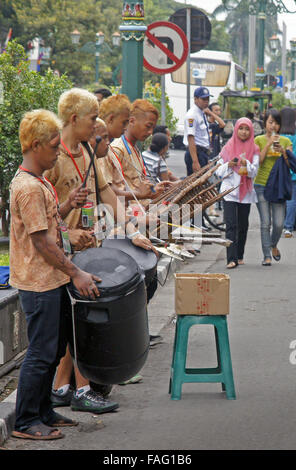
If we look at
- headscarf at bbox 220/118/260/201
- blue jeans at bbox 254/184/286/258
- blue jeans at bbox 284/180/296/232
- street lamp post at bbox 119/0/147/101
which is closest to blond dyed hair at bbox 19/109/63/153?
street lamp post at bbox 119/0/147/101

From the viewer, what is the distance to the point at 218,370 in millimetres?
6324

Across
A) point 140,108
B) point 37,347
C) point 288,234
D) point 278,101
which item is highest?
point 140,108

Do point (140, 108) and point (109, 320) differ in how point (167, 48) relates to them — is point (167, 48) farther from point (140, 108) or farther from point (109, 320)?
point (109, 320)

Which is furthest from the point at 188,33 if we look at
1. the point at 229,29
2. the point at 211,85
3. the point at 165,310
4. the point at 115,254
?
the point at 229,29

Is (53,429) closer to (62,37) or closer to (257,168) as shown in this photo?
(257,168)

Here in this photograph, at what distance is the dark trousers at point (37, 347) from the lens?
5.24 m

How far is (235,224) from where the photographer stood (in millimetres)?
11758

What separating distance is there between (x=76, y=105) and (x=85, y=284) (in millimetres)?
A: 1175

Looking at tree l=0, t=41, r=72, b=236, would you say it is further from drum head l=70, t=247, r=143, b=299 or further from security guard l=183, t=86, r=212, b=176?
drum head l=70, t=247, r=143, b=299

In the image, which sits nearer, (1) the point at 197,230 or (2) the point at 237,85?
(1) the point at 197,230

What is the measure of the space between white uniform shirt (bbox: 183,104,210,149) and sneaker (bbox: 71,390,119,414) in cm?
823

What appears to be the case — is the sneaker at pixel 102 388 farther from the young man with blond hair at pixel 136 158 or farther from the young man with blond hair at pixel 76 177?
the young man with blond hair at pixel 136 158

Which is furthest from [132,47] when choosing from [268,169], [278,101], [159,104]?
[278,101]

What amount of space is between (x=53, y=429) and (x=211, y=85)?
40409 millimetres
